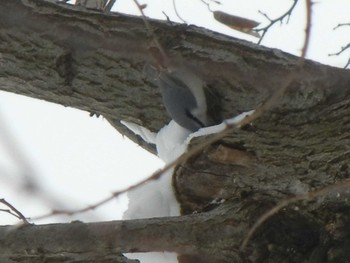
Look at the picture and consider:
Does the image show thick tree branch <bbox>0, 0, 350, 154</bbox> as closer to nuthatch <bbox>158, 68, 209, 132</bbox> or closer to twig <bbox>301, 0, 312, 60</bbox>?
nuthatch <bbox>158, 68, 209, 132</bbox>

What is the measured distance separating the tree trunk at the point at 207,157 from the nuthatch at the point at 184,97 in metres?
0.04

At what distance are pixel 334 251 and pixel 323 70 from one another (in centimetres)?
44

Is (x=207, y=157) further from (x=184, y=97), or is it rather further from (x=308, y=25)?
(x=308, y=25)

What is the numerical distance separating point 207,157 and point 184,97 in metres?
0.16

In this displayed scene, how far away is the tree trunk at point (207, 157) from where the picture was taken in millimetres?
1672

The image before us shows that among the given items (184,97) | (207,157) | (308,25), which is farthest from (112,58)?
(308,25)

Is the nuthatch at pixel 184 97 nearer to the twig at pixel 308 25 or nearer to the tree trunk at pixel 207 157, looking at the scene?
the tree trunk at pixel 207 157

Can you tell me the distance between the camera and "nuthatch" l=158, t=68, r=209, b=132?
5.71ft

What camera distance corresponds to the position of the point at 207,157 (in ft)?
5.57

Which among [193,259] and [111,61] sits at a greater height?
[111,61]

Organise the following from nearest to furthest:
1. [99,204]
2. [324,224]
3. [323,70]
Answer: [99,204], [323,70], [324,224]

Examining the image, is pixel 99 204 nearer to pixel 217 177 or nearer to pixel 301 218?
pixel 217 177

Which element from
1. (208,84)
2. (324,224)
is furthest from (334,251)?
(208,84)

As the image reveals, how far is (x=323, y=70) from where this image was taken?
166cm
